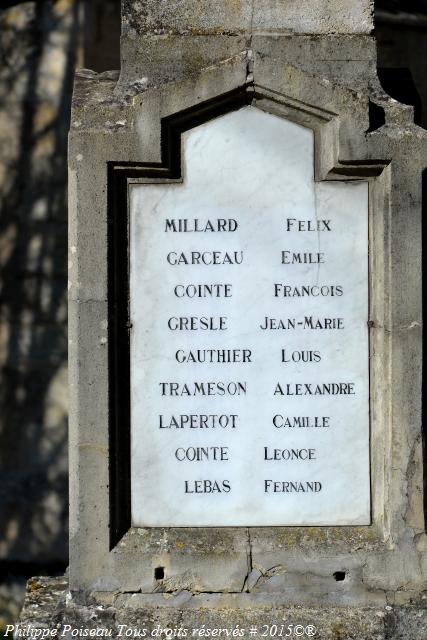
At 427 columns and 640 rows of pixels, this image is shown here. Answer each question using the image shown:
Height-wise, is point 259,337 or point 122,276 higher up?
point 122,276

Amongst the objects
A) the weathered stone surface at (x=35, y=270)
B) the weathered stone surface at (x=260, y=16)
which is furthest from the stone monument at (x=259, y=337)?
the weathered stone surface at (x=35, y=270)

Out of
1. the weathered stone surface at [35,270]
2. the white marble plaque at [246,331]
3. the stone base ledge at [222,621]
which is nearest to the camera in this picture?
the stone base ledge at [222,621]

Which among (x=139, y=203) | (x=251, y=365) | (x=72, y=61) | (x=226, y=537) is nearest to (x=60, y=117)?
(x=72, y=61)

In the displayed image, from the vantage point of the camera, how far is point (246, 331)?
11.7 ft

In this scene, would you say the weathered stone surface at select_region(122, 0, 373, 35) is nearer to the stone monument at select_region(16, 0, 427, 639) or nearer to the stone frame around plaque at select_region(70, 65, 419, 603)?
the stone monument at select_region(16, 0, 427, 639)

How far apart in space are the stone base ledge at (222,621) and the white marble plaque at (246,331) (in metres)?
0.32

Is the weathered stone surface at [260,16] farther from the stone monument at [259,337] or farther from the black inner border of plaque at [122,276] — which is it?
the black inner border of plaque at [122,276]

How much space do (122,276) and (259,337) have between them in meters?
0.58

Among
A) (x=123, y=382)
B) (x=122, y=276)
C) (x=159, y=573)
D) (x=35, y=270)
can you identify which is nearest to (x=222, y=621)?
(x=159, y=573)

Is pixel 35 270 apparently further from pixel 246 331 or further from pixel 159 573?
pixel 159 573

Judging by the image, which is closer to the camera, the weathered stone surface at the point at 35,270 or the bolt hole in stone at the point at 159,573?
the bolt hole in stone at the point at 159,573

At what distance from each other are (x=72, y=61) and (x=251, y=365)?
3.04 meters

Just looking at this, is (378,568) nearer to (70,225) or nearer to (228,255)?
(228,255)

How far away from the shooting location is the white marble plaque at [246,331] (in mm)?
3551
